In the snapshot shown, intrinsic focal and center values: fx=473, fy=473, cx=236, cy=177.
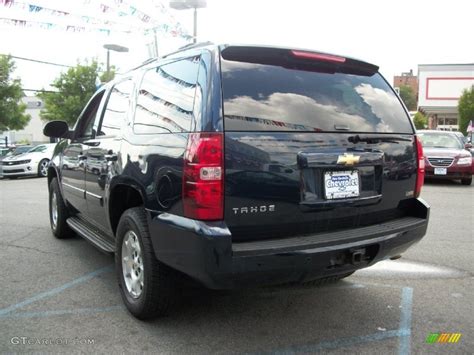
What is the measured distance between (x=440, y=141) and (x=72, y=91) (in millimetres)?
24575

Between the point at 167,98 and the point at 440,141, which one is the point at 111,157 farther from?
the point at 440,141

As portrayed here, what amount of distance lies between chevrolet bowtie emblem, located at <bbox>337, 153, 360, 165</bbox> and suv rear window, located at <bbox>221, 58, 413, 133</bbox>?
199mm

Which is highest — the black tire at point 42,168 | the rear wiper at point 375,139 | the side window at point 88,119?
the side window at point 88,119

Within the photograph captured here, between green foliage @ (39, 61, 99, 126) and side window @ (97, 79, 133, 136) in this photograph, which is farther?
green foliage @ (39, 61, 99, 126)

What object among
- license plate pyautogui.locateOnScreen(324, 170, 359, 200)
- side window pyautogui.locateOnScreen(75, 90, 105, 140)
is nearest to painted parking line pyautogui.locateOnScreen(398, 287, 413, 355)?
license plate pyautogui.locateOnScreen(324, 170, 359, 200)

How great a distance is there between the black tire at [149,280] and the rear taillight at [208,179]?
2.02 ft

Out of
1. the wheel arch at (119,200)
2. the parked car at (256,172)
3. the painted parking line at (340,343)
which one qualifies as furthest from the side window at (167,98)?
the painted parking line at (340,343)

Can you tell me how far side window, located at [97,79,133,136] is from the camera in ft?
13.0

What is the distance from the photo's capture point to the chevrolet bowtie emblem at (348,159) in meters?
3.07

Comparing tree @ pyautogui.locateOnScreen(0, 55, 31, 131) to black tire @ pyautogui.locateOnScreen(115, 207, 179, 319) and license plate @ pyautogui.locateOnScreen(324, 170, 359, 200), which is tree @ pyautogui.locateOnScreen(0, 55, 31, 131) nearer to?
black tire @ pyautogui.locateOnScreen(115, 207, 179, 319)

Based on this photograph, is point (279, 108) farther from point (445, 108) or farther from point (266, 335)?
point (445, 108)

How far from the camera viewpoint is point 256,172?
2816 millimetres

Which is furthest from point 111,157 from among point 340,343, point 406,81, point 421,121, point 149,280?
point 406,81

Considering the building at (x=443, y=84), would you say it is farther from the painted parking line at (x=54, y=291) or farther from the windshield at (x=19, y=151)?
the painted parking line at (x=54, y=291)
